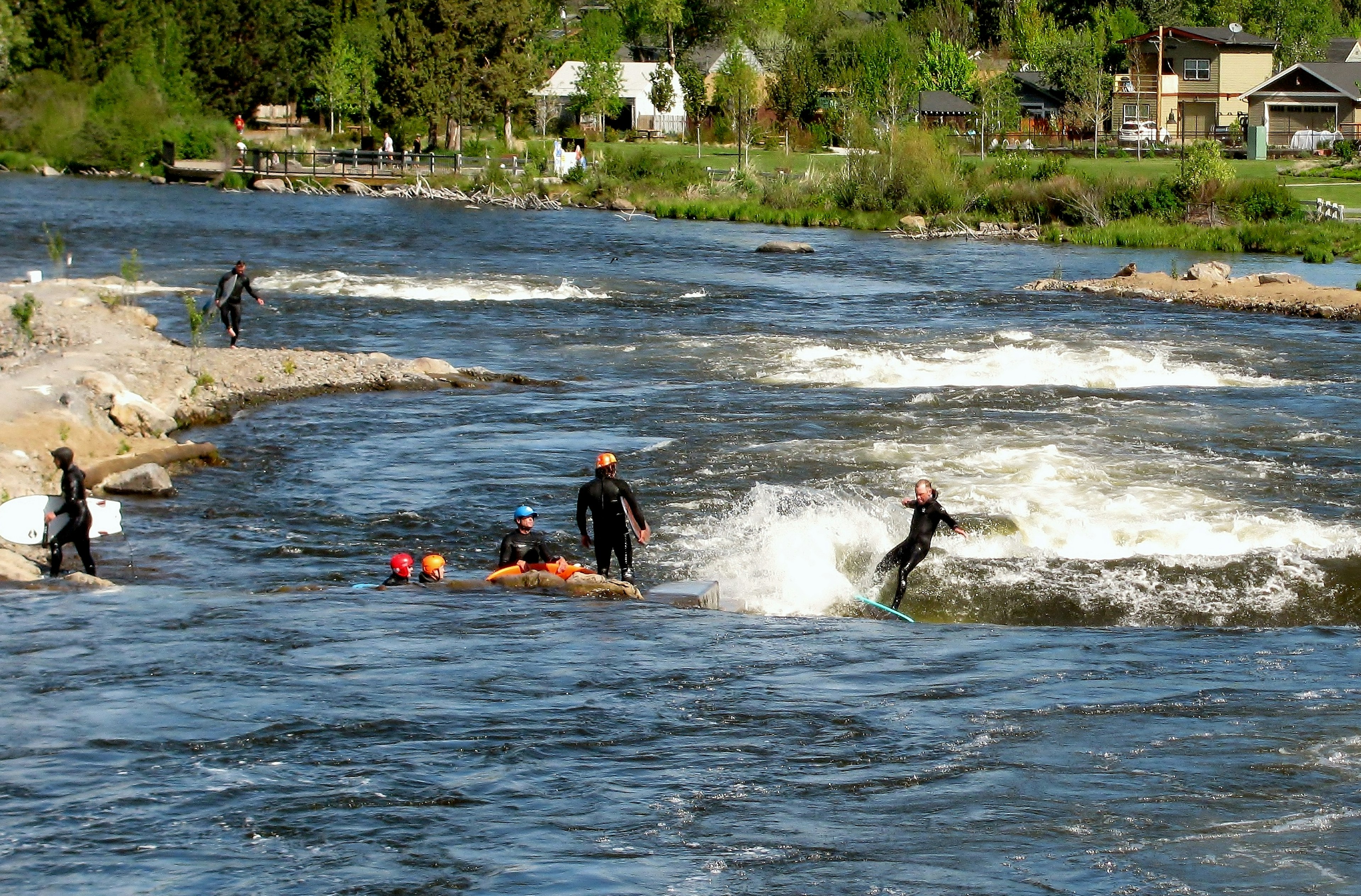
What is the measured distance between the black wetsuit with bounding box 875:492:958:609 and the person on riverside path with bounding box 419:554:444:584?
17.2 feet

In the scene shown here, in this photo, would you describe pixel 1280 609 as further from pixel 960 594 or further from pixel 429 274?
pixel 429 274

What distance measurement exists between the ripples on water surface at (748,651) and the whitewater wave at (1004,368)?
0.13 metres

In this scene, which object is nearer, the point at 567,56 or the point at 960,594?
the point at 960,594

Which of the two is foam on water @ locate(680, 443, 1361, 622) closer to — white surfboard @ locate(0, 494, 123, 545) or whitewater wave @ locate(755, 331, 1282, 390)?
white surfboard @ locate(0, 494, 123, 545)

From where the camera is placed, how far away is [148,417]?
2608 cm

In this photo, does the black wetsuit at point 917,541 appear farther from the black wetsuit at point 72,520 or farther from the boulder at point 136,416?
the boulder at point 136,416

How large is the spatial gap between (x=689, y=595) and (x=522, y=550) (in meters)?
2.06

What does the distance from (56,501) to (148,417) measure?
6798mm

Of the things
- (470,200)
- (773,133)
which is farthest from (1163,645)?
(773,133)

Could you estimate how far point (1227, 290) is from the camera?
46.2 meters

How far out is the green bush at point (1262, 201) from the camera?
6062 centimetres

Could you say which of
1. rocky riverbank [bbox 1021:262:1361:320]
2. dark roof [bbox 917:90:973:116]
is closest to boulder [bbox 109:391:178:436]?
rocky riverbank [bbox 1021:262:1361:320]

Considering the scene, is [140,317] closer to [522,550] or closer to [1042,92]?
[522,550]

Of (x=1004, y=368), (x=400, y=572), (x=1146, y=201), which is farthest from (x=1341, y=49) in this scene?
(x=400, y=572)
